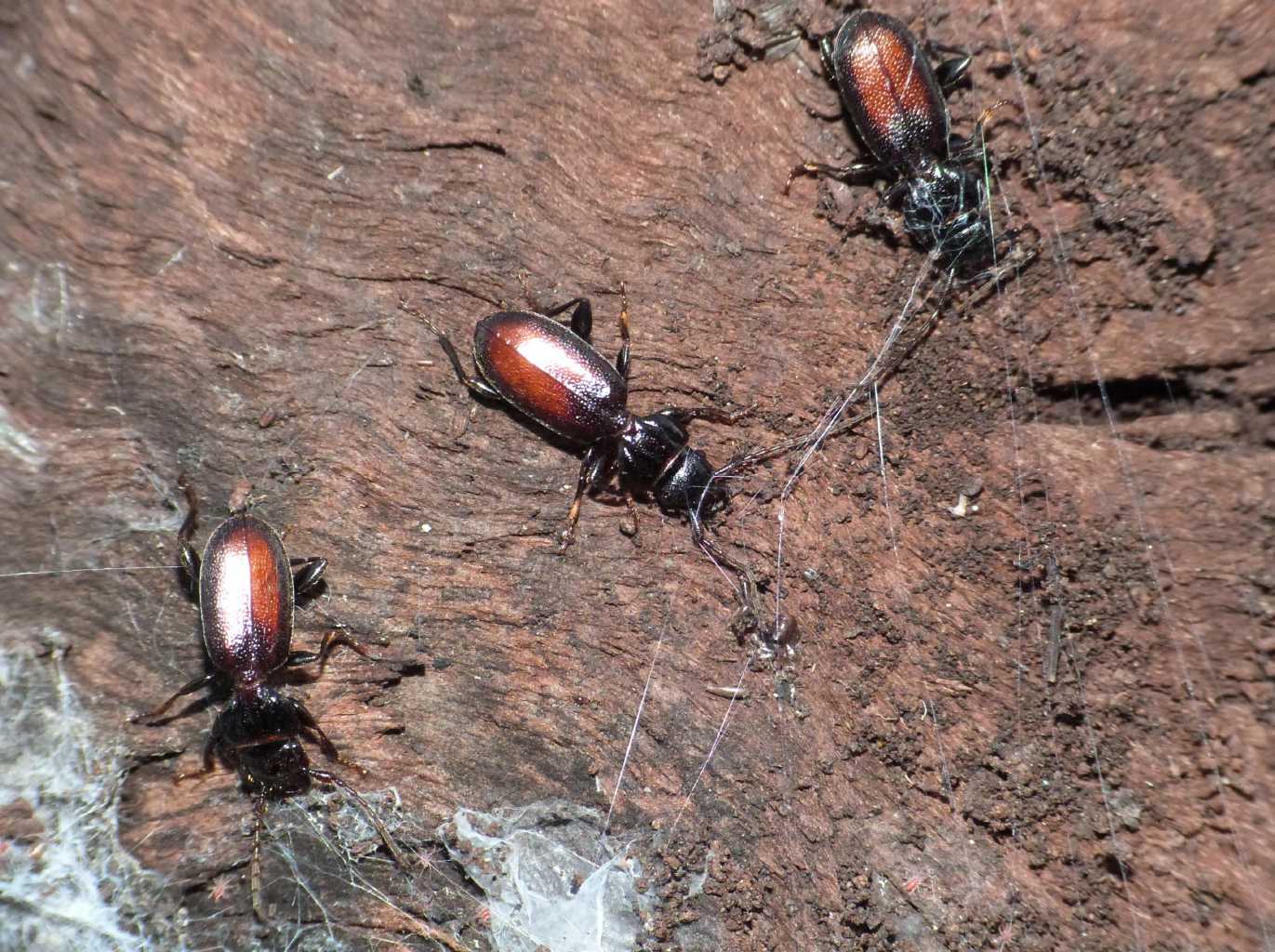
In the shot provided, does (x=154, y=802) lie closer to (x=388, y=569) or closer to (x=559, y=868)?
(x=388, y=569)

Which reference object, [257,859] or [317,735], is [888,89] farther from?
[257,859]

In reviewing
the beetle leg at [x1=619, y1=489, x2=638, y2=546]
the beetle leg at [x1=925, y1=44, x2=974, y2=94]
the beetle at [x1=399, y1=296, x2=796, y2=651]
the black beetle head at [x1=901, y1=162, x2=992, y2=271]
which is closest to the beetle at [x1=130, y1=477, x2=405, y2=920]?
the beetle at [x1=399, y1=296, x2=796, y2=651]

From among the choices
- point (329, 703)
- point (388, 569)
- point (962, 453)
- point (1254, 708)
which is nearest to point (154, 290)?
point (388, 569)

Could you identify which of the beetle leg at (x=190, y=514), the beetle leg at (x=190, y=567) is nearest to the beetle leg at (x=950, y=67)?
the beetle leg at (x=190, y=514)

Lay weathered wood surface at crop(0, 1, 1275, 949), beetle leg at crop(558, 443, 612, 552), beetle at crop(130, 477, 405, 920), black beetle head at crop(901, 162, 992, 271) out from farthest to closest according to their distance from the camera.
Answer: beetle at crop(130, 477, 405, 920) < beetle leg at crop(558, 443, 612, 552) < black beetle head at crop(901, 162, 992, 271) < weathered wood surface at crop(0, 1, 1275, 949)

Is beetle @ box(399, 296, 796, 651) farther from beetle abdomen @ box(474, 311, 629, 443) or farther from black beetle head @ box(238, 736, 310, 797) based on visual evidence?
black beetle head @ box(238, 736, 310, 797)

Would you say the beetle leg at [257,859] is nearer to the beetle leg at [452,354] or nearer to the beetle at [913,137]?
the beetle leg at [452,354]
